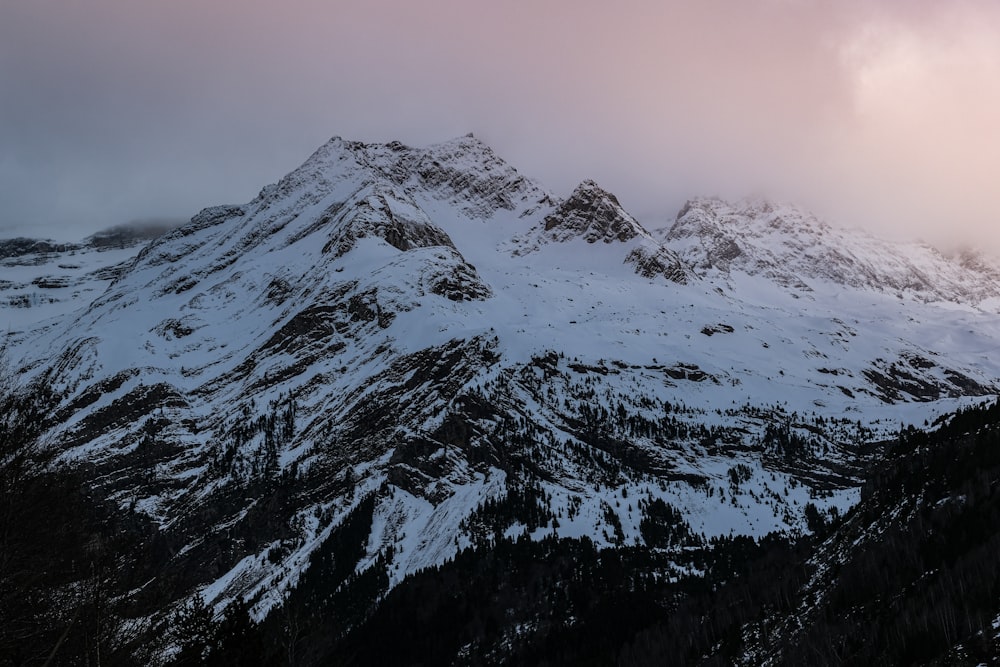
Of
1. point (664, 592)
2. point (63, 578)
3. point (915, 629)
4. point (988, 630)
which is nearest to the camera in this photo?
point (63, 578)

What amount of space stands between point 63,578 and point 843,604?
94.7m

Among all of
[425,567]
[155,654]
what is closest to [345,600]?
[425,567]

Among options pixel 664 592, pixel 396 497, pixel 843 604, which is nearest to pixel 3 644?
pixel 843 604

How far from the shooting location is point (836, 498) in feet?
651

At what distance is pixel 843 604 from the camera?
91.1 m

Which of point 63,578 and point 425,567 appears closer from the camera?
point 63,578

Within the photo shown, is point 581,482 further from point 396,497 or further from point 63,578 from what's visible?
point 63,578

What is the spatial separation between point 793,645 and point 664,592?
58357 millimetres

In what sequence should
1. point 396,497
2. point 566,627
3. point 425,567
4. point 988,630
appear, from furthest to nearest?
1. point 396,497
2. point 425,567
3. point 566,627
4. point 988,630

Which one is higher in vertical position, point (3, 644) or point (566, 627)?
point (3, 644)

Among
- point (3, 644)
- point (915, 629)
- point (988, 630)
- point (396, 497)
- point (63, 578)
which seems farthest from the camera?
point (396, 497)

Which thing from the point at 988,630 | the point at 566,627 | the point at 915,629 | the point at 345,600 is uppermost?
the point at 988,630

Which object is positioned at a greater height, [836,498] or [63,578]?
[63,578]

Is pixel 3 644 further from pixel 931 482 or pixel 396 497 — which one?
pixel 396 497
